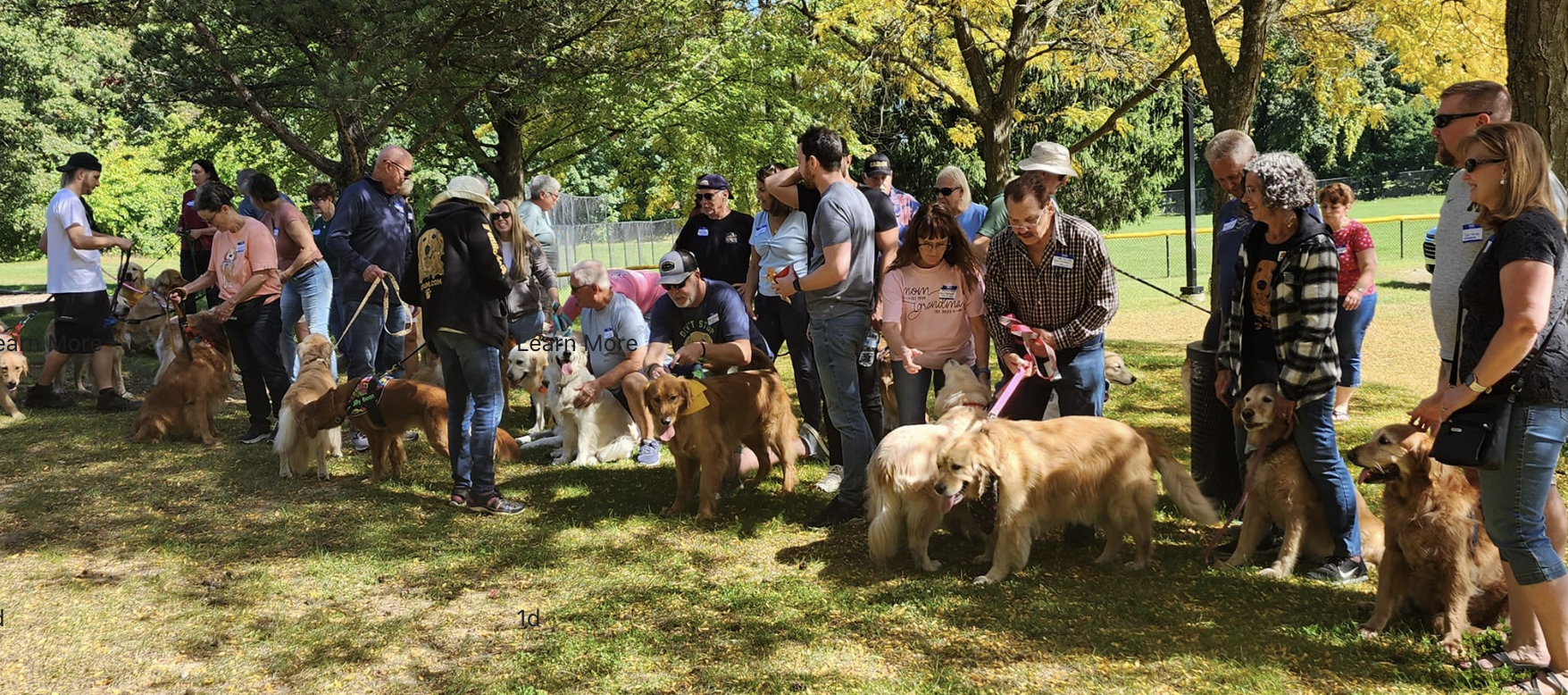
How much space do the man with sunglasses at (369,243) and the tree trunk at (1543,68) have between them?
22.1 ft

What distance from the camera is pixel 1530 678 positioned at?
3.36m

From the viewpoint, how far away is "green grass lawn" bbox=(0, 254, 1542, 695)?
3.81 m

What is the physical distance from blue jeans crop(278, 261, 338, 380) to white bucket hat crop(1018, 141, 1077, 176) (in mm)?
5220

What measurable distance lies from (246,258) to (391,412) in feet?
6.36

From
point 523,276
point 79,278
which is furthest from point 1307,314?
point 79,278

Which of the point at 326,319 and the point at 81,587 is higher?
the point at 326,319

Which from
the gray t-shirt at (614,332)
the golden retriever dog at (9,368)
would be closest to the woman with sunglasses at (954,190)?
the gray t-shirt at (614,332)

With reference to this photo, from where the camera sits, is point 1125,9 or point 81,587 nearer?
point 81,587

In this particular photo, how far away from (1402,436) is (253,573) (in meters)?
5.06

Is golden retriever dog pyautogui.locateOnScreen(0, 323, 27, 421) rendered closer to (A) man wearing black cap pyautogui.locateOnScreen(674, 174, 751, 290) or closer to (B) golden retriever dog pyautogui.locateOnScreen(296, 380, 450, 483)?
(B) golden retriever dog pyautogui.locateOnScreen(296, 380, 450, 483)

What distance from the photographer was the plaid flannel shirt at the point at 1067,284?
4750mm

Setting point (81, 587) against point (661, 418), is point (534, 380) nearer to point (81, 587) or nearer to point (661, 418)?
point (661, 418)

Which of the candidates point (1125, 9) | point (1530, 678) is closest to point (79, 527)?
point (1530, 678)

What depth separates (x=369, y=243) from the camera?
7.68 m
